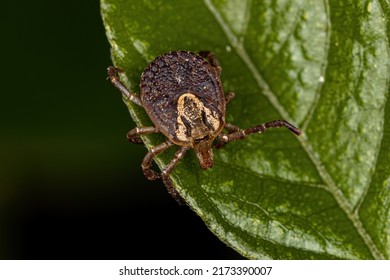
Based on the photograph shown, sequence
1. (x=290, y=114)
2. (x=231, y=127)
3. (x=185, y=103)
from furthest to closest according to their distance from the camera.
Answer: (x=185, y=103), (x=231, y=127), (x=290, y=114)

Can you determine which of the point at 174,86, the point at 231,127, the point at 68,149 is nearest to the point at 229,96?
the point at 231,127

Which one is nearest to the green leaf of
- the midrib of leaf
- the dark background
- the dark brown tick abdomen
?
the midrib of leaf

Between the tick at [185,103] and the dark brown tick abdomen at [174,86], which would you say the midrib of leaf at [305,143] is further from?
the dark brown tick abdomen at [174,86]

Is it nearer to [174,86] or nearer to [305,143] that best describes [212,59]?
[174,86]

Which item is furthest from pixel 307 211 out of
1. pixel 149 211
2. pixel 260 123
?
pixel 149 211

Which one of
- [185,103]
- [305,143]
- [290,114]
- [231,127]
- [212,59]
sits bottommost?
[305,143]

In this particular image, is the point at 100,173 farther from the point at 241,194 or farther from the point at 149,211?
the point at 241,194

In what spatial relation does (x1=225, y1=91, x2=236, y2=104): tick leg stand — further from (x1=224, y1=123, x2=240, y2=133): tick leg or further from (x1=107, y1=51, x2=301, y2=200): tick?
(x1=224, y1=123, x2=240, y2=133): tick leg
